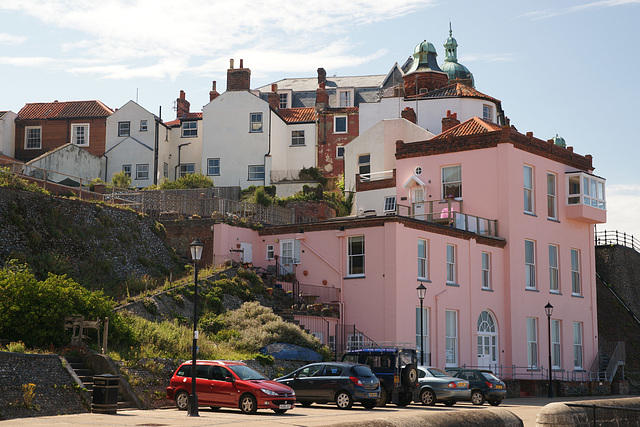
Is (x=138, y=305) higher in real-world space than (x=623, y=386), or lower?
higher

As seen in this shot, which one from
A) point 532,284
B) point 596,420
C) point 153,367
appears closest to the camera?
point 596,420

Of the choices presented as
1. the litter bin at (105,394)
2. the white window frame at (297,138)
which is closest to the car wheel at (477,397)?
the litter bin at (105,394)

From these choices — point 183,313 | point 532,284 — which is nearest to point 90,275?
point 183,313

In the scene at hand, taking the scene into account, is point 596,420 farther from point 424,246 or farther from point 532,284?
point 532,284

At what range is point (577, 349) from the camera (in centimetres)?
4750

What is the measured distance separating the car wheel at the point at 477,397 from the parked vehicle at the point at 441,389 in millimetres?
873

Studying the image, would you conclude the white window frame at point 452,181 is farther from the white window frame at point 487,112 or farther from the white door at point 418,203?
the white window frame at point 487,112

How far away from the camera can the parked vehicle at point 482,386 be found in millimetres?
30969

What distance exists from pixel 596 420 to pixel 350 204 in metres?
41.0

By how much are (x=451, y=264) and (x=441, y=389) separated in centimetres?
1150

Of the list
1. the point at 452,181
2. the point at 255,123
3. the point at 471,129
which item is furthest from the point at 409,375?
the point at 255,123

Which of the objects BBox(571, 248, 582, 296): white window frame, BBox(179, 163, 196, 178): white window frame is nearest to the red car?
BBox(571, 248, 582, 296): white window frame

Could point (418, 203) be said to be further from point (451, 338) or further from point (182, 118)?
point (182, 118)

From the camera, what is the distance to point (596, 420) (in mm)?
18469
